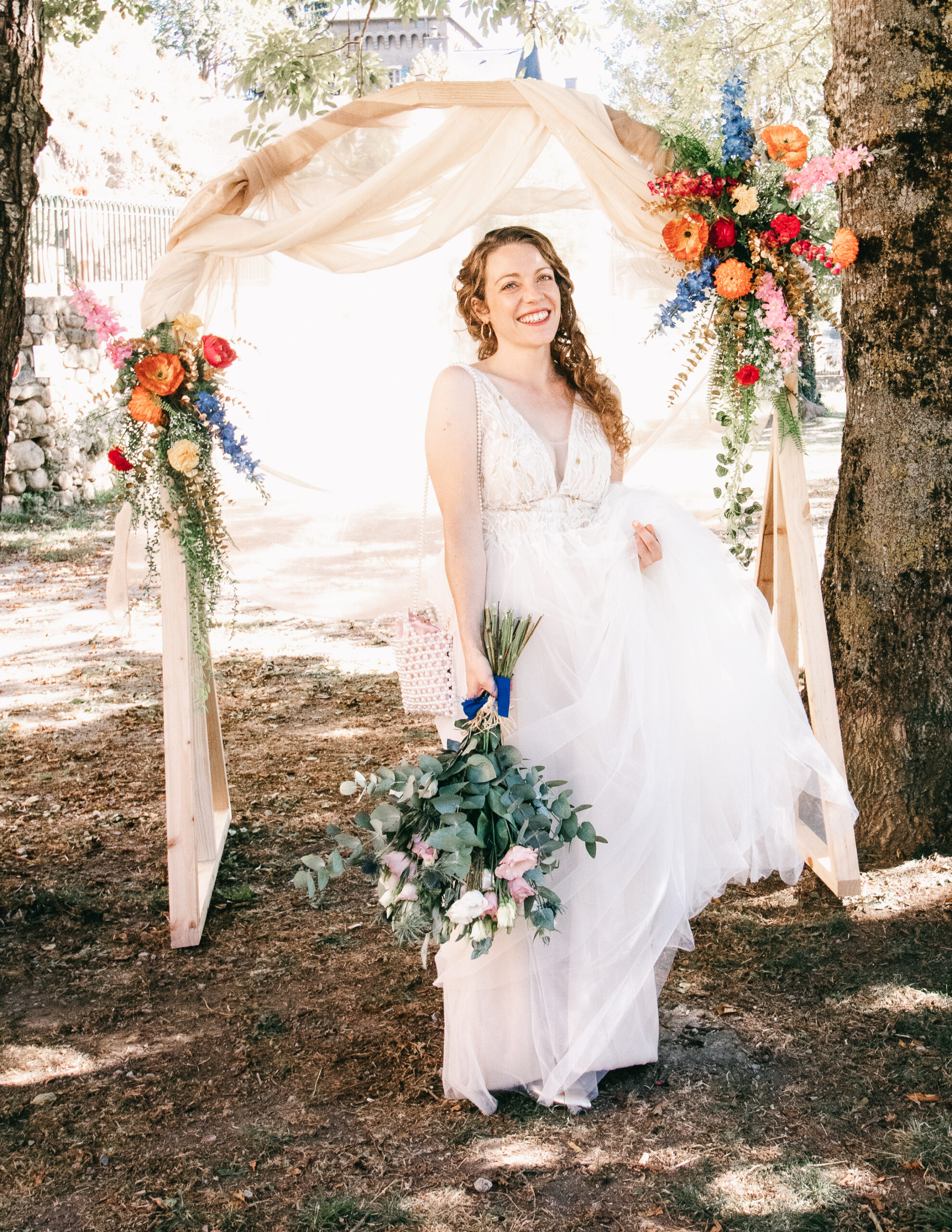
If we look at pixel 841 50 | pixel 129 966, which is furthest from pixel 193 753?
pixel 841 50

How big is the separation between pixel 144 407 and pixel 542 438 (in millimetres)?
1329

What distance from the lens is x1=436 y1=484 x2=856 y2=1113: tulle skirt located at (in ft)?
9.29

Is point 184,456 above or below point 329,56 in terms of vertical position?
below

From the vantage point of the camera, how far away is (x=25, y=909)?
3.98 meters

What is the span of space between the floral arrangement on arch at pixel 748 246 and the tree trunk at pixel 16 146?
202cm

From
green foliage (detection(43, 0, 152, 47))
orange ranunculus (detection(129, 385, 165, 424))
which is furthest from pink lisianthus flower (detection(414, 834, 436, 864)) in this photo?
green foliage (detection(43, 0, 152, 47))

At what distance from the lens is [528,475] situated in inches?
116

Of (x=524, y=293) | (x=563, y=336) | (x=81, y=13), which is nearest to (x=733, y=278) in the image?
(x=563, y=336)

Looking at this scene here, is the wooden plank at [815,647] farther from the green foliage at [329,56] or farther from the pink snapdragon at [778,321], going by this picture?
the green foliage at [329,56]

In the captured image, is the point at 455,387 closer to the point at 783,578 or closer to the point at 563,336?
the point at 563,336

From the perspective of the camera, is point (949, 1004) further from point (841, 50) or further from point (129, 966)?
point (841, 50)

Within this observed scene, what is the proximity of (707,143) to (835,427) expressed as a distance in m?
14.0

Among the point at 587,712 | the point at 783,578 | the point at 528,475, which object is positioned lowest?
the point at 587,712
